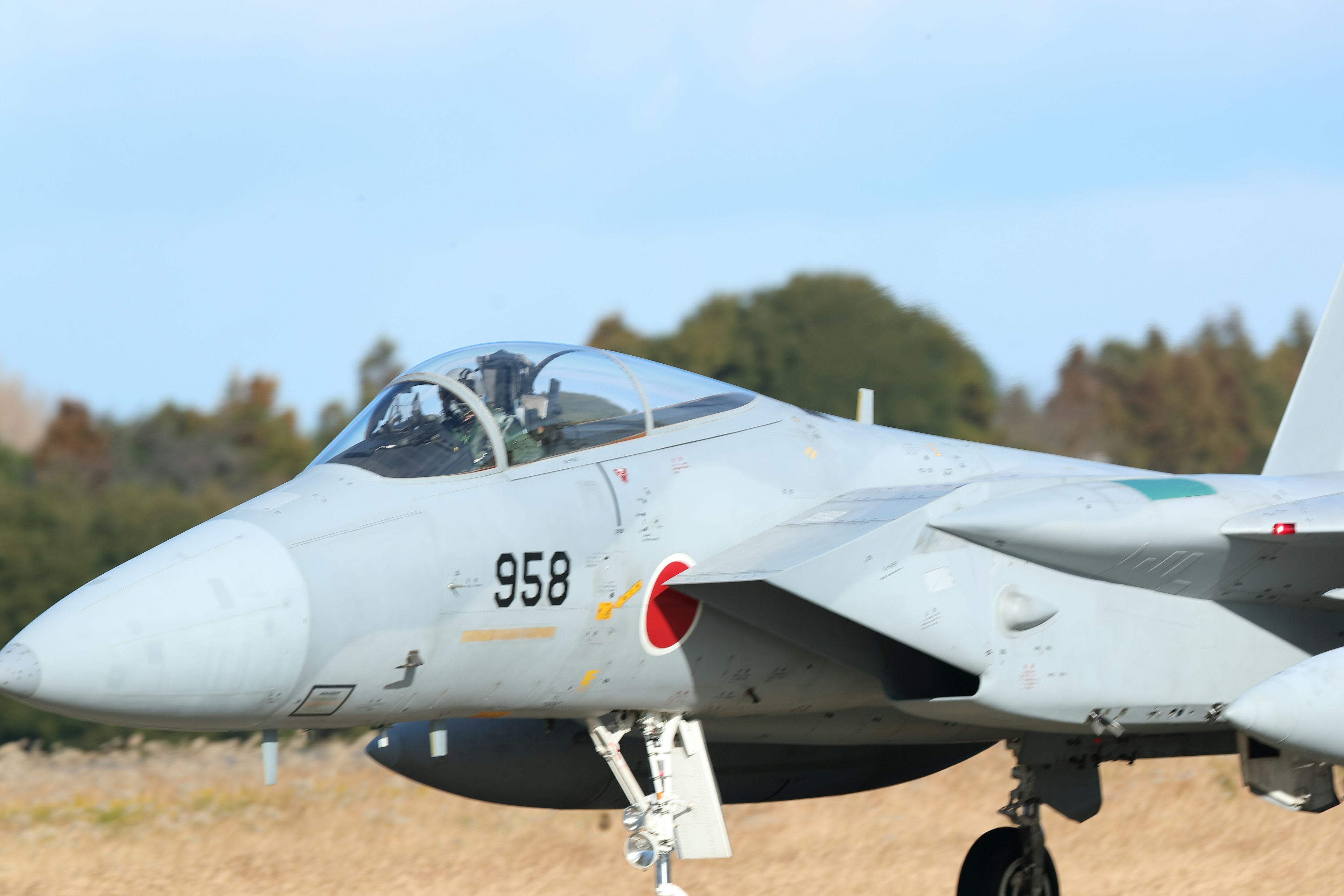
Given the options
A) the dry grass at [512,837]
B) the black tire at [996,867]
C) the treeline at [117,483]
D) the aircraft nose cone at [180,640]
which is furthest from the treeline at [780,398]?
the aircraft nose cone at [180,640]

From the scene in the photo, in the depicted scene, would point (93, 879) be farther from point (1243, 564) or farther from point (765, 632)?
point (1243, 564)

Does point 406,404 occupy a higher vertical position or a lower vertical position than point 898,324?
lower

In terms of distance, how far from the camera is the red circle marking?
18.3 feet

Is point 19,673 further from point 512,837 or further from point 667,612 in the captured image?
point 512,837

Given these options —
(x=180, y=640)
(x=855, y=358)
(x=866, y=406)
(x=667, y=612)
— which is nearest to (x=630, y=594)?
(x=667, y=612)

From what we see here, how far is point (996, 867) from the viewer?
7.98 metres

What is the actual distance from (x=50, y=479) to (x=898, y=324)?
40.9ft

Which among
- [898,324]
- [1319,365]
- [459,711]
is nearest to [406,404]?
[459,711]

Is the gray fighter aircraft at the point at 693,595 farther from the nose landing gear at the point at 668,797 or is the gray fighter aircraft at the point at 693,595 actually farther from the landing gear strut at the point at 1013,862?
the landing gear strut at the point at 1013,862

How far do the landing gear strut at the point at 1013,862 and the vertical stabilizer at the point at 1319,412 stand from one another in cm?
259

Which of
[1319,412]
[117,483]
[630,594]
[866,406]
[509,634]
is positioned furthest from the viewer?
[117,483]

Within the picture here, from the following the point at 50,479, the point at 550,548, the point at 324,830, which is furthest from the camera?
the point at 50,479

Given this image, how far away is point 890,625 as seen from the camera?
18.0ft

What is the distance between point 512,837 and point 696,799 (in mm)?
6239
